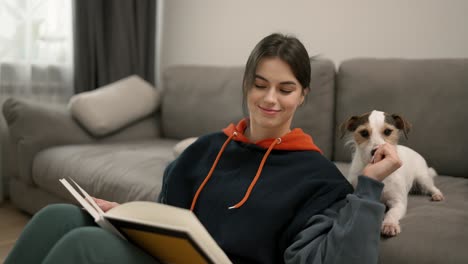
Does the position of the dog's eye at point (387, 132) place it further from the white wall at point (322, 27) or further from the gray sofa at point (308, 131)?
the white wall at point (322, 27)

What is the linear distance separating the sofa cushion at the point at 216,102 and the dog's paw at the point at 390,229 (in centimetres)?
105

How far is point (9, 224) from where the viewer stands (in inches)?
100

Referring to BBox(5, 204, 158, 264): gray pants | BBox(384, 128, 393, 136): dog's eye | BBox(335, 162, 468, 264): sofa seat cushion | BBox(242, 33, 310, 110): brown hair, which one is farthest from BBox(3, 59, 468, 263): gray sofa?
BBox(5, 204, 158, 264): gray pants

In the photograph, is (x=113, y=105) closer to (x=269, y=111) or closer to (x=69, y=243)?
(x=269, y=111)

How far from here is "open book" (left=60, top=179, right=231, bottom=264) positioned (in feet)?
2.70

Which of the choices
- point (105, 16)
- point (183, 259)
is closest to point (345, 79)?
point (183, 259)

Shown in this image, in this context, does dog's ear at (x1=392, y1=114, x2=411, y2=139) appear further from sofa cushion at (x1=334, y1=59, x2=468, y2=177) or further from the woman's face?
sofa cushion at (x1=334, y1=59, x2=468, y2=177)

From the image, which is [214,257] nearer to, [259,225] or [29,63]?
[259,225]

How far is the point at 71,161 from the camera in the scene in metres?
2.33

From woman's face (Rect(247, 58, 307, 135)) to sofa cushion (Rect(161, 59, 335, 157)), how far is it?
1074mm

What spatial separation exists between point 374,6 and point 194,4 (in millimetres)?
1550

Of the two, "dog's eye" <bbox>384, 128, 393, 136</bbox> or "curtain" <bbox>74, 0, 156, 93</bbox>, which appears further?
"curtain" <bbox>74, 0, 156, 93</bbox>

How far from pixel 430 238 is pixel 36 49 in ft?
9.11

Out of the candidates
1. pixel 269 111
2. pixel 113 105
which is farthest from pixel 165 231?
pixel 113 105
